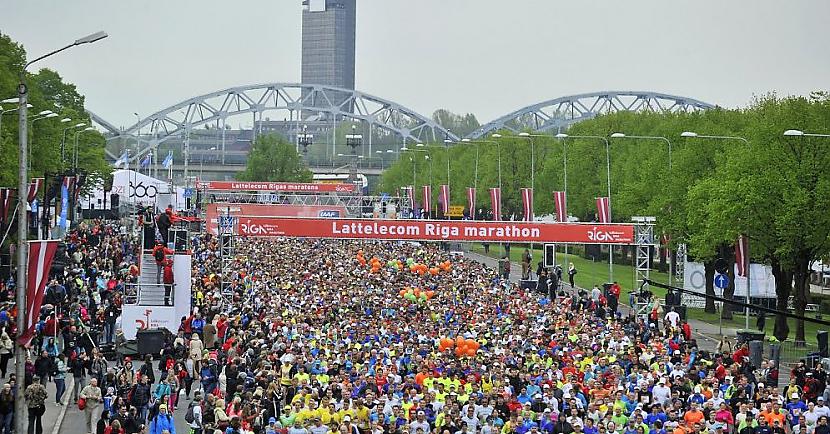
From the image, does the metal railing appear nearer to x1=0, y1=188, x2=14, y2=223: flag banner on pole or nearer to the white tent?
x1=0, y1=188, x2=14, y2=223: flag banner on pole

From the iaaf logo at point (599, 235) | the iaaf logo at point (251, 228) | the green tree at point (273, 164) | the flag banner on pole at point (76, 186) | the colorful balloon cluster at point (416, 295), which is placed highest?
the green tree at point (273, 164)

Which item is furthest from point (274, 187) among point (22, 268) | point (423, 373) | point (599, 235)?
point (22, 268)

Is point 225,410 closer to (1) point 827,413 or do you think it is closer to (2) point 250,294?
(1) point 827,413

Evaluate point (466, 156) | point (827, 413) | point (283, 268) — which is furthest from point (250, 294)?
point (466, 156)

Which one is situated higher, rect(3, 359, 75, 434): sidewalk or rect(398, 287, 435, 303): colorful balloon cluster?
rect(398, 287, 435, 303): colorful balloon cluster

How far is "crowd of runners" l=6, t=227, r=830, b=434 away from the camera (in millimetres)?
19438

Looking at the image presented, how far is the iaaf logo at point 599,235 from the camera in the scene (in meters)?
41.9

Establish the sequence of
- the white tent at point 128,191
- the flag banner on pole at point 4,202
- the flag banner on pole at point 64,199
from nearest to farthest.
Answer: the flag banner on pole at point 4,202, the flag banner on pole at point 64,199, the white tent at point 128,191

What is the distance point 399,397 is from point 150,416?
3.98 metres

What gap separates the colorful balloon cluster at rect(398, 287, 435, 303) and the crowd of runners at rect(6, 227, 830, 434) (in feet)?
0.28

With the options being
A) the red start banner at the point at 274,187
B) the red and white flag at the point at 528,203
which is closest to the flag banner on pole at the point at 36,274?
the red and white flag at the point at 528,203

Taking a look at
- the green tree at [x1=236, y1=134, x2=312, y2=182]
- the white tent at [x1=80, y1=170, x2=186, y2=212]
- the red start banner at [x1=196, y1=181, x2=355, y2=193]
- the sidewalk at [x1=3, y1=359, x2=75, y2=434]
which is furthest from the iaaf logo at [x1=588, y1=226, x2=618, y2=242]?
the green tree at [x1=236, y1=134, x2=312, y2=182]

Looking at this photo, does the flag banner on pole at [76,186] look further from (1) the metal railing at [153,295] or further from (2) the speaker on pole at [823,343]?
(2) the speaker on pole at [823,343]

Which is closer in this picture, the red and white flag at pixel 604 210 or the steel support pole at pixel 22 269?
the steel support pole at pixel 22 269
